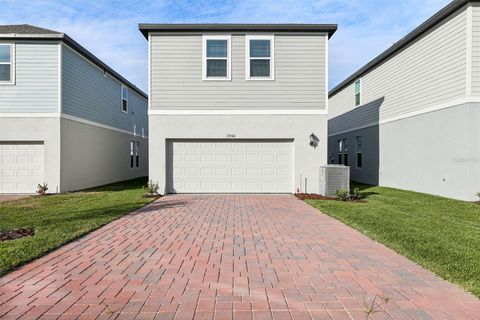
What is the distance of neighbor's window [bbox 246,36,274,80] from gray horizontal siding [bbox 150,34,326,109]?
236 mm

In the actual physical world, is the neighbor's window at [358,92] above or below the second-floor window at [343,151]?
above

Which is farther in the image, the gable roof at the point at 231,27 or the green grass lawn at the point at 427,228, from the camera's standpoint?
the gable roof at the point at 231,27

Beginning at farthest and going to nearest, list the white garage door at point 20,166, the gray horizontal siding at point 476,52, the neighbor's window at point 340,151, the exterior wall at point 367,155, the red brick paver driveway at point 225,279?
the neighbor's window at point 340,151 < the exterior wall at point 367,155 < the white garage door at point 20,166 < the gray horizontal siding at point 476,52 < the red brick paver driveway at point 225,279

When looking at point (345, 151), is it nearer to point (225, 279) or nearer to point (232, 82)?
point (232, 82)

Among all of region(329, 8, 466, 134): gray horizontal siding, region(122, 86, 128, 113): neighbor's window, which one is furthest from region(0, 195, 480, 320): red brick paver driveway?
region(122, 86, 128, 113): neighbor's window

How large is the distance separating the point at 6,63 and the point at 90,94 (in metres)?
3.58

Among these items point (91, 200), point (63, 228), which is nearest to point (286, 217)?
point (63, 228)

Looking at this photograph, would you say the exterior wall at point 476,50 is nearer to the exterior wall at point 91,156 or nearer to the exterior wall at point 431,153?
the exterior wall at point 431,153

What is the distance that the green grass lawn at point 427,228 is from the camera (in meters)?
4.67

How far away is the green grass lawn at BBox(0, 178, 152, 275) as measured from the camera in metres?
5.30

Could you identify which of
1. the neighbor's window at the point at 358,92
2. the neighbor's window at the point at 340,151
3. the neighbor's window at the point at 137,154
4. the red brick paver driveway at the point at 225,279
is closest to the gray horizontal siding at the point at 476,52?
the red brick paver driveway at the point at 225,279

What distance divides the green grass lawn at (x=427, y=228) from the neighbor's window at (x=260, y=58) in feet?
17.7

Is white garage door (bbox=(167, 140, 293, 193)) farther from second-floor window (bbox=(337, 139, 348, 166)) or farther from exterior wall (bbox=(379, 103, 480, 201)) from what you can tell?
second-floor window (bbox=(337, 139, 348, 166))

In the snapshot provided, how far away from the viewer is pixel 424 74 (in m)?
13.3
